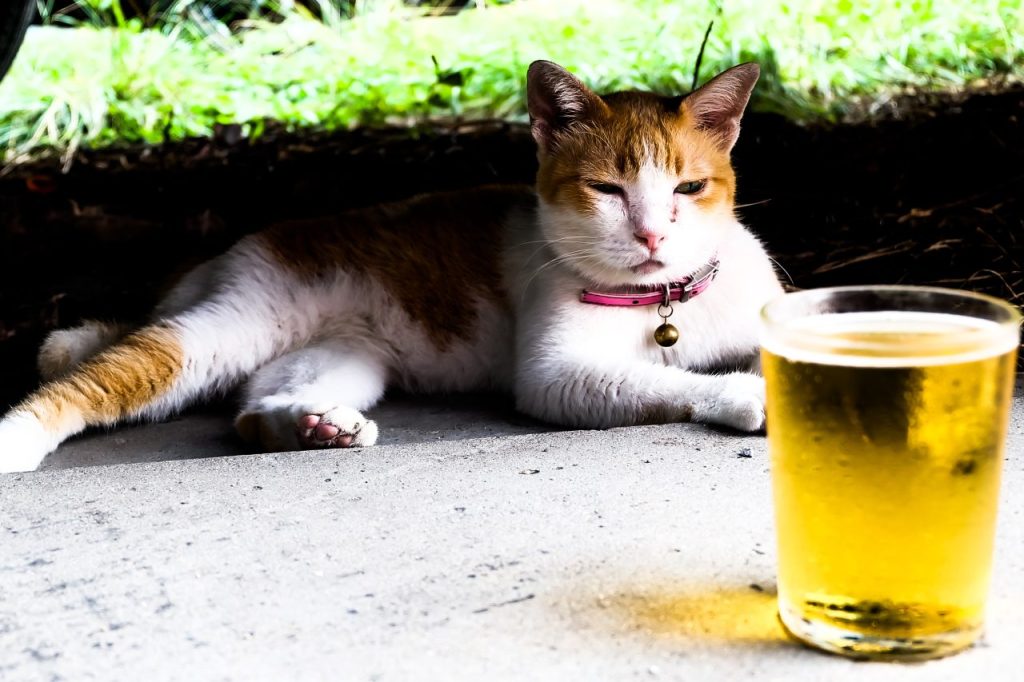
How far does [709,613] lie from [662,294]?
1.27 metres

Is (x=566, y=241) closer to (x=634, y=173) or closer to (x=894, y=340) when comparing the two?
(x=634, y=173)

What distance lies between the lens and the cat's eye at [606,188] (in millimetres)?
2441

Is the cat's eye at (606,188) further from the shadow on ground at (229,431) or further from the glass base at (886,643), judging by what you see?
the glass base at (886,643)

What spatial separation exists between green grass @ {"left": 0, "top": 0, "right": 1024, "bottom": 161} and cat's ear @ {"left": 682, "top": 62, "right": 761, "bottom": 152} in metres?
1.06

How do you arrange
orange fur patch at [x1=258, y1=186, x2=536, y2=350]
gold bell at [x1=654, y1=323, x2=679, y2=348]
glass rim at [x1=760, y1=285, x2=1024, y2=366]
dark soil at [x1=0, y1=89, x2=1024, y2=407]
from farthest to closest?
dark soil at [x1=0, y1=89, x2=1024, y2=407], orange fur patch at [x1=258, y1=186, x2=536, y2=350], gold bell at [x1=654, y1=323, x2=679, y2=348], glass rim at [x1=760, y1=285, x2=1024, y2=366]

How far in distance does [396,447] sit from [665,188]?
32.1 inches

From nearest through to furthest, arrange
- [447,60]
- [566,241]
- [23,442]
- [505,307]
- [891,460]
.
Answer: [891,460], [23,442], [566,241], [505,307], [447,60]

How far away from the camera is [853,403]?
1.17 meters

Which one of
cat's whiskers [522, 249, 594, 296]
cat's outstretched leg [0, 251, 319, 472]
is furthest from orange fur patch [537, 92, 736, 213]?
cat's outstretched leg [0, 251, 319, 472]

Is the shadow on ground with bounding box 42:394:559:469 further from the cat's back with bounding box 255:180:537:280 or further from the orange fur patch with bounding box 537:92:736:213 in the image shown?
the orange fur patch with bounding box 537:92:736:213

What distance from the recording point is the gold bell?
2568mm

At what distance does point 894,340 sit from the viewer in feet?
3.93

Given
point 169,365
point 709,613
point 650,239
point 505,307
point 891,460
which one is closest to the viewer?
point 891,460

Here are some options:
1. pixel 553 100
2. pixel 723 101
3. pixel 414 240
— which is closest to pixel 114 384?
pixel 414 240
